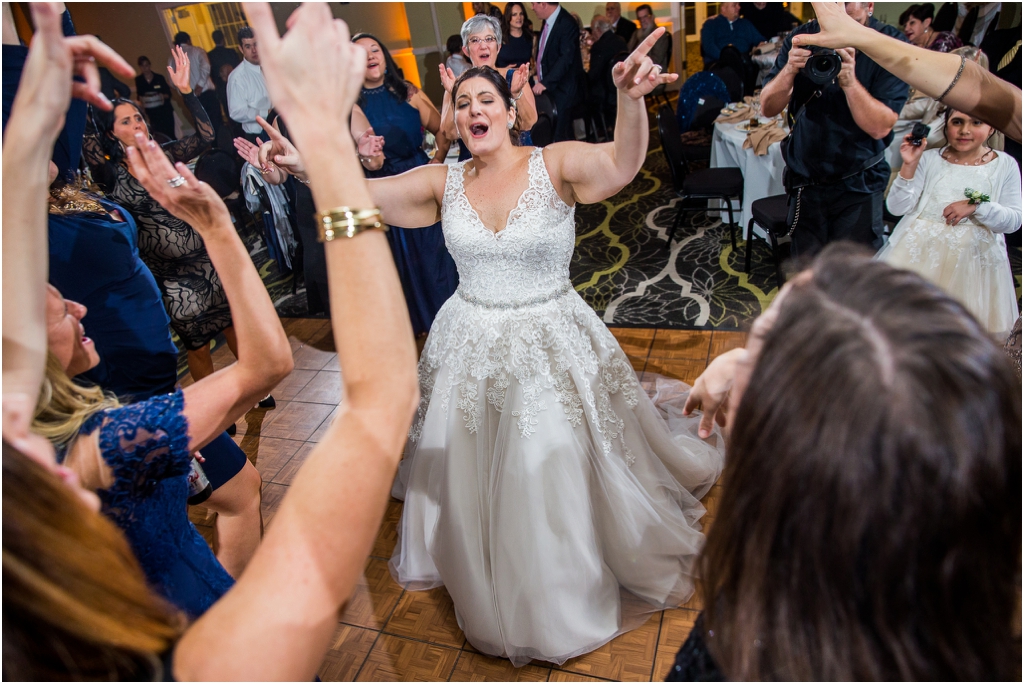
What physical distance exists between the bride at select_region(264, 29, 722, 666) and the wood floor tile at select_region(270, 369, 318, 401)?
1.68 metres

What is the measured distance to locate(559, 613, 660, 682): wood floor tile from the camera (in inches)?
75.9

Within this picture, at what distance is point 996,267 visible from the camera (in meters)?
2.78

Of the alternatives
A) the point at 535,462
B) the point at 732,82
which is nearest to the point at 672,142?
the point at 732,82

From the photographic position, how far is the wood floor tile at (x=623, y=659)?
193 centimetres

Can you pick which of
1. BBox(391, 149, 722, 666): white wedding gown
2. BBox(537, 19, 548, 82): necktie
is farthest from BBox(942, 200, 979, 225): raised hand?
BBox(537, 19, 548, 82): necktie

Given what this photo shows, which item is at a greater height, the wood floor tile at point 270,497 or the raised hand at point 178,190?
the raised hand at point 178,190

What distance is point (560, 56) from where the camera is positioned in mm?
5574

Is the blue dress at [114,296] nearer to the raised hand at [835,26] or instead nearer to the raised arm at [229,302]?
the raised arm at [229,302]

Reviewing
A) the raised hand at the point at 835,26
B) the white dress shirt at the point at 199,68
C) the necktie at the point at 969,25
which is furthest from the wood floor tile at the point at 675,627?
the necktie at the point at 969,25

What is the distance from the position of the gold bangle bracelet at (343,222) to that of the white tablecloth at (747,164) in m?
3.71

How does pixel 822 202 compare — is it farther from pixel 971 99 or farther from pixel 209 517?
pixel 209 517

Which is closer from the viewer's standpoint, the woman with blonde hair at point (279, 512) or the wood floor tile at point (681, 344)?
the woman with blonde hair at point (279, 512)

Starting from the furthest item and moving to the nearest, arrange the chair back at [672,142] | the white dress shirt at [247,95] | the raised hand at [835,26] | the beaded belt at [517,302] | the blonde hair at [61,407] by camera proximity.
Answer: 1. the white dress shirt at [247,95]
2. the chair back at [672,142]
3. the beaded belt at [517,302]
4. the raised hand at [835,26]
5. the blonde hair at [61,407]

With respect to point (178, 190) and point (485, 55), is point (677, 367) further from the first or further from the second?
point (178, 190)
